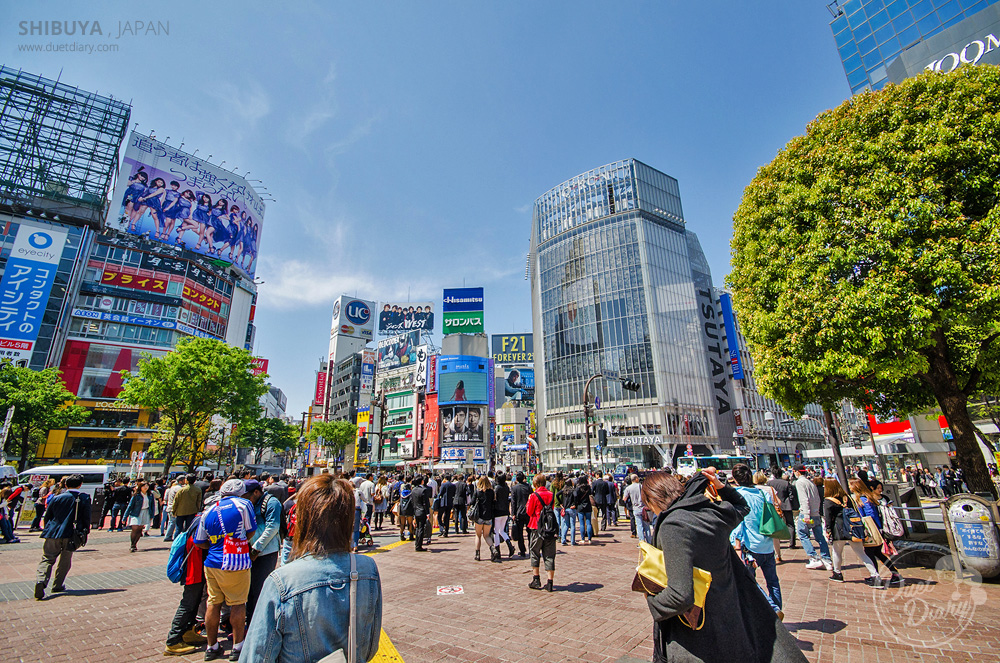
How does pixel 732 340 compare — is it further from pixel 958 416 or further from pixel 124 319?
pixel 124 319

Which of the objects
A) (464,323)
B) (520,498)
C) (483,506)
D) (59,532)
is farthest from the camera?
(464,323)

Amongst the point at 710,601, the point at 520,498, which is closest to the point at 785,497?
Result: the point at 520,498

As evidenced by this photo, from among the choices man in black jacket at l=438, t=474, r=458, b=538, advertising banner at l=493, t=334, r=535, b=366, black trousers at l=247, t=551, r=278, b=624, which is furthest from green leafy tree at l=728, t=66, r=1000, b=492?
advertising banner at l=493, t=334, r=535, b=366

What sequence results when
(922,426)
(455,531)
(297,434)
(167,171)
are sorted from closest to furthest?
(455,531) < (922,426) < (167,171) < (297,434)

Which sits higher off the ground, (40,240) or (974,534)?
(40,240)

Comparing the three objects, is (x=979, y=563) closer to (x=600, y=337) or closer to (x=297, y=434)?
(x=600, y=337)

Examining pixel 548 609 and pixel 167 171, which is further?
pixel 167 171

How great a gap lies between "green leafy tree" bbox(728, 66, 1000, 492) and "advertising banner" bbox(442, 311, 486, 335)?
73430mm

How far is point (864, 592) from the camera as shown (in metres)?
6.78

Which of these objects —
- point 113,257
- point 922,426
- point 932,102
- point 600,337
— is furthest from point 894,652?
point 113,257

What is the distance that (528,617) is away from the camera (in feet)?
19.9

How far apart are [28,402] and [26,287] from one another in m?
16.1

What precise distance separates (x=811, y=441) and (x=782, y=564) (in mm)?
80490

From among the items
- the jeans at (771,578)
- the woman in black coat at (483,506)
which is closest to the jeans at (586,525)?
the woman in black coat at (483,506)
